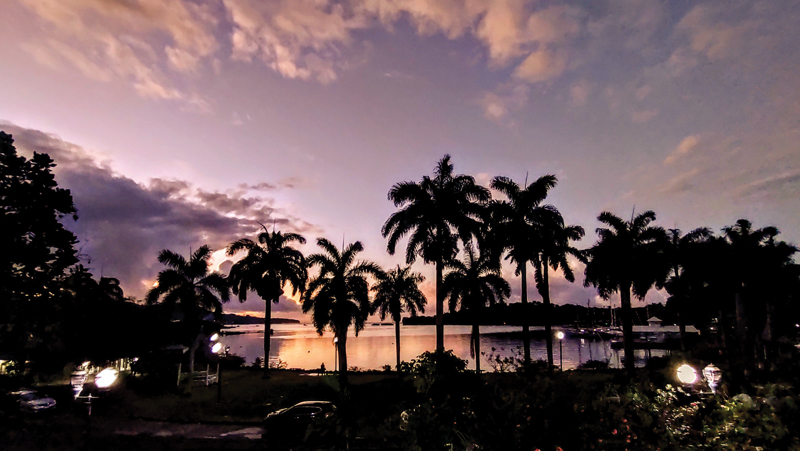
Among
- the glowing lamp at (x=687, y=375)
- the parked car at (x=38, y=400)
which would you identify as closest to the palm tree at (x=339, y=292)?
the parked car at (x=38, y=400)

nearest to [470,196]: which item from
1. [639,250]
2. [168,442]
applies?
[639,250]

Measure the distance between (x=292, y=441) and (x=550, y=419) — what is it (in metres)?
14.5

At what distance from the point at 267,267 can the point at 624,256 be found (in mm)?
32163

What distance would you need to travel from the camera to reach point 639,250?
130 ft

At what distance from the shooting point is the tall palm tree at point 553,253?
36281mm

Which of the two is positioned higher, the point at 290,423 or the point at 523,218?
the point at 523,218

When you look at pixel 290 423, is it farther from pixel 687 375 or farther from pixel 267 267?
pixel 267 267

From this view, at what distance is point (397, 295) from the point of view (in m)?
43.5

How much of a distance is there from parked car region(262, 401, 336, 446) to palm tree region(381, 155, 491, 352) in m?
13.3

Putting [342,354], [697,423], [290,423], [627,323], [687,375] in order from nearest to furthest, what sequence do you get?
[697,423] → [687,375] → [290,423] → [342,354] → [627,323]

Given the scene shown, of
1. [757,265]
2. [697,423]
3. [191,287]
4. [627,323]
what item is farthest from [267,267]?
[757,265]

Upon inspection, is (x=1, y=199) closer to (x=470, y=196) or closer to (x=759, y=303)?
(x=470, y=196)

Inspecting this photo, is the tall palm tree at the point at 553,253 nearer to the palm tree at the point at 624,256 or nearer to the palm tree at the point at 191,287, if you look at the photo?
the palm tree at the point at 624,256

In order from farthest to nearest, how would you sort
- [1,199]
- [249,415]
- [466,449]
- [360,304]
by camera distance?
1. [360,304]
2. [249,415]
3. [466,449]
4. [1,199]
